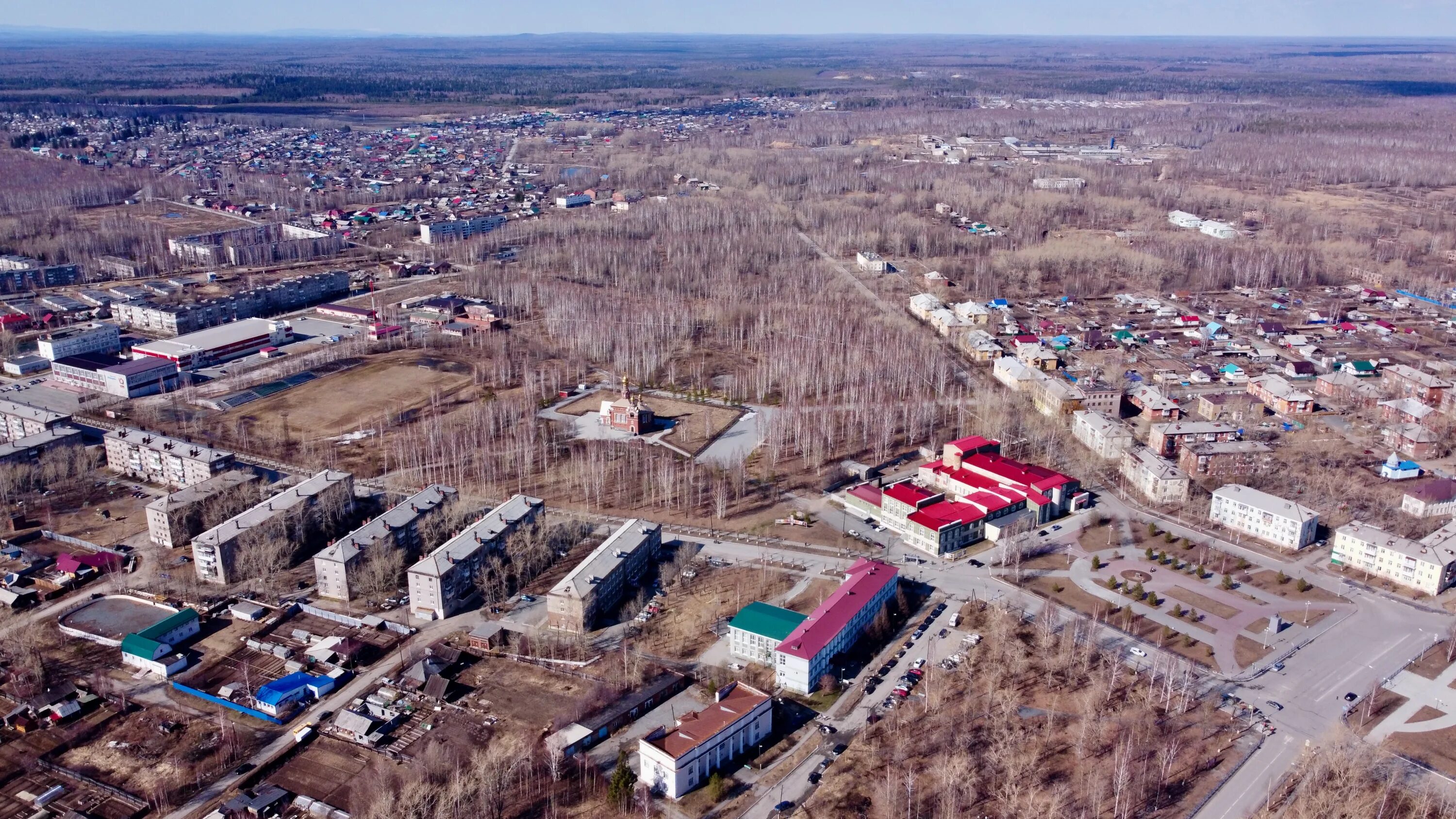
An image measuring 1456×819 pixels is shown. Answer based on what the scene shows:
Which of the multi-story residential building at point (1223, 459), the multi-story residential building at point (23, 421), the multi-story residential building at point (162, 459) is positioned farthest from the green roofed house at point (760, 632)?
the multi-story residential building at point (23, 421)

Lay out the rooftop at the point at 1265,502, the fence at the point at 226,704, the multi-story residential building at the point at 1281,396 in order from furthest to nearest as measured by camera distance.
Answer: the multi-story residential building at the point at 1281,396
the rooftop at the point at 1265,502
the fence at the point at 226,704

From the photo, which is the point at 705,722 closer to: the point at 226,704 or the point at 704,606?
the point at 704,606

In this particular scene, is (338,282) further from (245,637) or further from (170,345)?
(245,637)

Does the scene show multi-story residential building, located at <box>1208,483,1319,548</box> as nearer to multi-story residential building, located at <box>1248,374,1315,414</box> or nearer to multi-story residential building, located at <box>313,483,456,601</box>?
multi-story residential building, located at <box>1248,374,1315,414</box>

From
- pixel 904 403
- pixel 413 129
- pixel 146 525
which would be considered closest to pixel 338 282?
pixel 146 525

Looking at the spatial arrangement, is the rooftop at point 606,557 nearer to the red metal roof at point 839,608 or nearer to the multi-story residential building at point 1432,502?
the red metal roof at point 839,608
